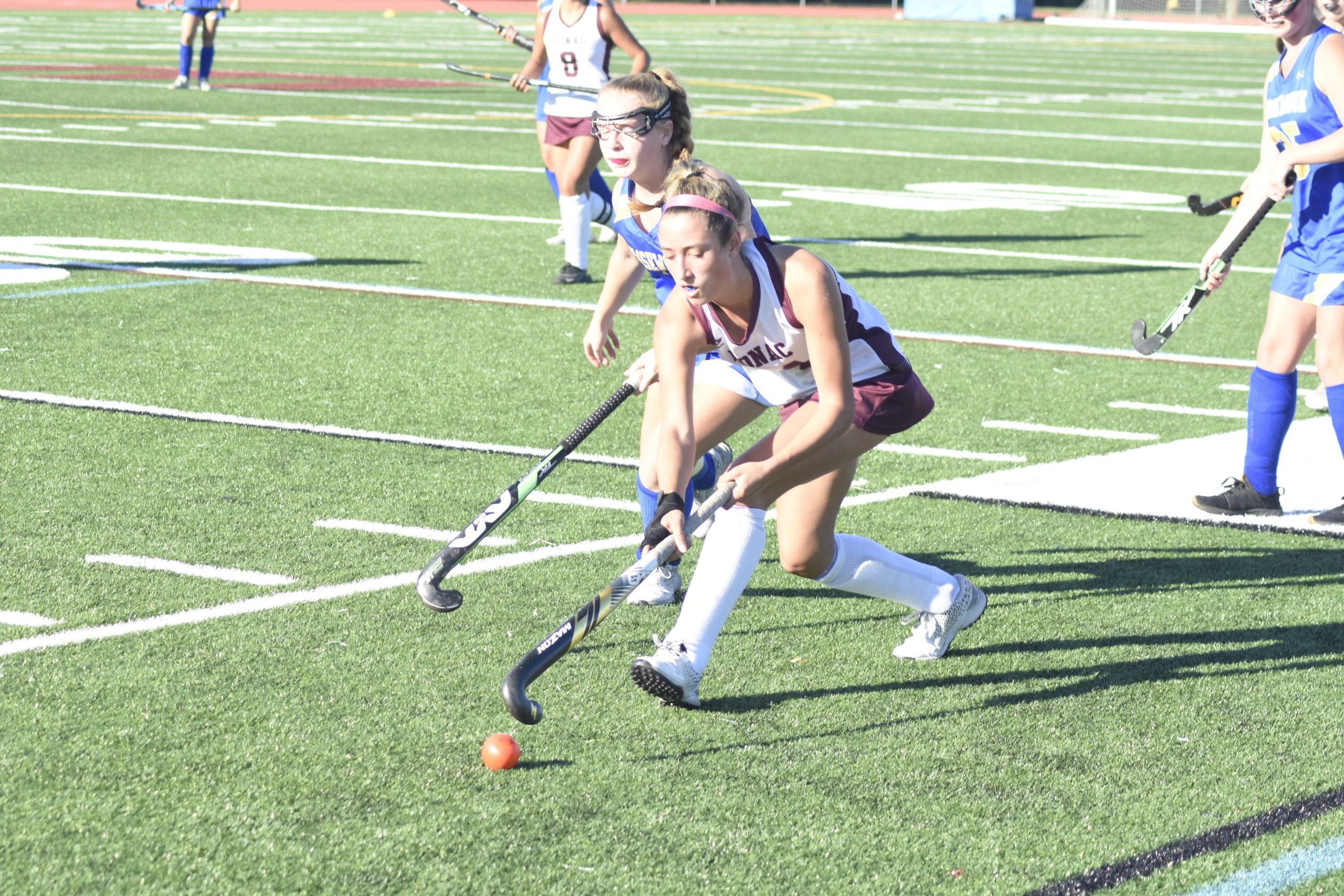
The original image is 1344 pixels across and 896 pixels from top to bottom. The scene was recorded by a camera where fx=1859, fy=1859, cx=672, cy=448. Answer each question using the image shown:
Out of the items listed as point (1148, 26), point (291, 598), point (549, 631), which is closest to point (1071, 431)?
point (549, 631)

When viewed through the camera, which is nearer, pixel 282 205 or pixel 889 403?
pixel 889 403

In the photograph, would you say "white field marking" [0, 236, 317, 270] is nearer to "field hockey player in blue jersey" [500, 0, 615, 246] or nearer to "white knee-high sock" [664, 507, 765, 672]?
"field hockey player in blue jersey" [500, 0, 615, 246]

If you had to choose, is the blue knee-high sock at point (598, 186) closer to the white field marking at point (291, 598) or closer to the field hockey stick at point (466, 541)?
the white field marking at point (291, 598)

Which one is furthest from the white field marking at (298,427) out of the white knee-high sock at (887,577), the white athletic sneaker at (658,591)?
the white knee-high sock at (887,577)

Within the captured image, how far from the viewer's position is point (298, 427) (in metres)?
7.29

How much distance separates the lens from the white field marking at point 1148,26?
54656mm

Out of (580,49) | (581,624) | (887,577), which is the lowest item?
(887,577)

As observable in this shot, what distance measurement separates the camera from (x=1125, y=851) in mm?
3727

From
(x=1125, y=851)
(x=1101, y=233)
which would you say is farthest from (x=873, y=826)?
(x=1101, y=233)

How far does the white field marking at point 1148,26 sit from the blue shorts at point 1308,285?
4912 cm

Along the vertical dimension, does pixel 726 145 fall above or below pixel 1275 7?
below

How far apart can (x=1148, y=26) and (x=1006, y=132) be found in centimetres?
3778

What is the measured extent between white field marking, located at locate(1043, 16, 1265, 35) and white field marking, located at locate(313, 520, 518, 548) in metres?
50.8

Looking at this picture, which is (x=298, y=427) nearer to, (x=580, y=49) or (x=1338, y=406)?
(x=1338, y=406)
